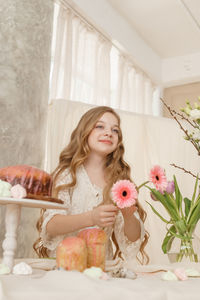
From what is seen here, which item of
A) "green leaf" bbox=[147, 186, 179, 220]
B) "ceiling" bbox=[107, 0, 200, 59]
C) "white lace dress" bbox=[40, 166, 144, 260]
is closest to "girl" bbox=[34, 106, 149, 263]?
"white lace dress" bbox=[40, 166, 144, 260]

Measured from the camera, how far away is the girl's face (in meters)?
1.44

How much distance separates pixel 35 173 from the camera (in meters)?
0.87

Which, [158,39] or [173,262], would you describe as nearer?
[173,262]

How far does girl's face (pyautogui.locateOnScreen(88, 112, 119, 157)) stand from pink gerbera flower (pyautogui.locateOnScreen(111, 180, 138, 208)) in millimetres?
590

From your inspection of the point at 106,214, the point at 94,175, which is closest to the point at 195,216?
the point at 106,214

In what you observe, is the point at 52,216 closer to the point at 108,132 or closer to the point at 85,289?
the point at 108,132

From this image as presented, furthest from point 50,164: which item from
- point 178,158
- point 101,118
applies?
point 178,158

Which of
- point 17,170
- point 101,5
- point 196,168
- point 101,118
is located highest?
point 101,5

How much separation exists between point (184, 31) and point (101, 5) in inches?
33.4

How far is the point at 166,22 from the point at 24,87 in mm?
2055

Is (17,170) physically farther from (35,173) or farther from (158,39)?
(158,39)

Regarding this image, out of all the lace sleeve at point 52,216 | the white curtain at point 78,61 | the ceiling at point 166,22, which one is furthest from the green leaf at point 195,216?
the ceiling at point 166,22

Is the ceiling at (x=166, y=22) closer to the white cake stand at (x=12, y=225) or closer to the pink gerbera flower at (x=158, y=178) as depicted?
the pink gerbera flower at (x=158, y=178)

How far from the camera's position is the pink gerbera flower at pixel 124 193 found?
842 mm
